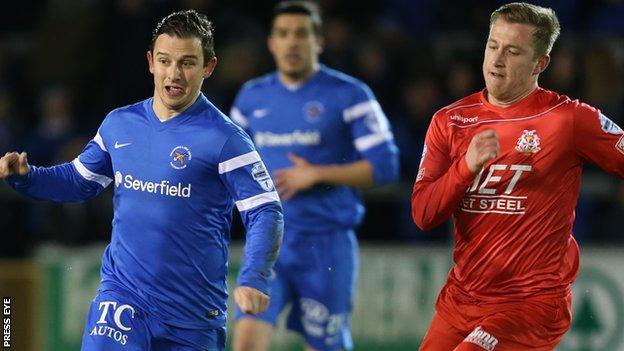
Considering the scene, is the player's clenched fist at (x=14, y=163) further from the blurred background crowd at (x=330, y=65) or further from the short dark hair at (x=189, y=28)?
the blurred background crowd at (x=330, y=65)

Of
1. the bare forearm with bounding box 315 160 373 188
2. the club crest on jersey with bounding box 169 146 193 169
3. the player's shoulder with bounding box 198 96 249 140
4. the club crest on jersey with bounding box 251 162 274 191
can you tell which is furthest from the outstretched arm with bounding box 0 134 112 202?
the bare forearm with bounding box 315 160 373 188

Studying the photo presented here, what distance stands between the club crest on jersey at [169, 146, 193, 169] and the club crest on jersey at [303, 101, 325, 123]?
2.65m

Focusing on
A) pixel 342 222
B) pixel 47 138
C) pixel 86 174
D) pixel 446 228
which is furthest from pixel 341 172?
pixel 47 138

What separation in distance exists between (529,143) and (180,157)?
1.64 metres

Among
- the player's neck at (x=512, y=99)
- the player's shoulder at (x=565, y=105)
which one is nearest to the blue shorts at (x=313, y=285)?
the player's neck at (x=512, y=99)

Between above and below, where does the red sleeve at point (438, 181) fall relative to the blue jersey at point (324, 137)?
Answer: above

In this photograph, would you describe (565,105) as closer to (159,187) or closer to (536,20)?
(536,20)

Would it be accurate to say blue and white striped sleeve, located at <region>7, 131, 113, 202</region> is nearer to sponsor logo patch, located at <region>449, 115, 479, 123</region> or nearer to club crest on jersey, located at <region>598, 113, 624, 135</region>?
sponsor logo patch, located at <region>449, 115, 479, 123</region>

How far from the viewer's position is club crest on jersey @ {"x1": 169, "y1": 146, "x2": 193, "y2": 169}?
19.4ft

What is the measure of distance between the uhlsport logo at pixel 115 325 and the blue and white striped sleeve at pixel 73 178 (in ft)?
2.19

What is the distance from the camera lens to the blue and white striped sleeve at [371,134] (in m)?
8.45

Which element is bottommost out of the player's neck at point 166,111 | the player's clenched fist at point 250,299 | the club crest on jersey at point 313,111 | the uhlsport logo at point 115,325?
the uhlsport logo at point 115,325

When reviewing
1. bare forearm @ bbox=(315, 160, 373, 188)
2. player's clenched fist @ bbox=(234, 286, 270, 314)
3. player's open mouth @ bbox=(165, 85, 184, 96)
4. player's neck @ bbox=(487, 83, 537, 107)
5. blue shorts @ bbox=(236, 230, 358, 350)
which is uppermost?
player's open mouth @ bbox=(165, 85, 184, 96)

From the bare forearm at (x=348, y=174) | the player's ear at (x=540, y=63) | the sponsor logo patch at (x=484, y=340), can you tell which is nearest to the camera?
the sponsor logo patch at (x=484, y=340)
